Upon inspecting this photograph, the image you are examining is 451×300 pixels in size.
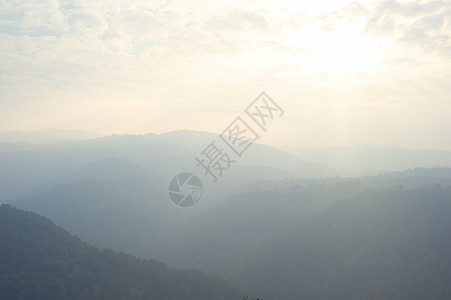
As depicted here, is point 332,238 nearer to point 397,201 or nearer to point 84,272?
point 397,201

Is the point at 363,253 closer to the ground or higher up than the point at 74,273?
higher up

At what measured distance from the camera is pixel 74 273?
256 ft

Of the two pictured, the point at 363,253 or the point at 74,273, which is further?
the point at 363,253

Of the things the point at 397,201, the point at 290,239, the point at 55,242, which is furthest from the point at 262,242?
the point at 55,242

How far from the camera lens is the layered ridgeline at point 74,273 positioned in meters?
72.5

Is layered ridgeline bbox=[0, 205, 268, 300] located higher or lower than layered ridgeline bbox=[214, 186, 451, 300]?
lower

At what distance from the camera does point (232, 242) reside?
157250 mm

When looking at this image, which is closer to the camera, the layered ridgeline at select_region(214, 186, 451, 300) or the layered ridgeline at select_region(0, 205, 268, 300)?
the layered ridgeline at select_region(0, 205, 268, 300)

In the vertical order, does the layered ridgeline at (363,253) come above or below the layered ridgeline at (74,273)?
above

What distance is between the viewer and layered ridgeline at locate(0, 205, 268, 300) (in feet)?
238

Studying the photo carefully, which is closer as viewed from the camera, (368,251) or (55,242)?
(55,242)

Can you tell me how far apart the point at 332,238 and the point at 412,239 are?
89.3ft

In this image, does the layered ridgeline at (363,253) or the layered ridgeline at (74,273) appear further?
the layered ridgeline at (363,253)

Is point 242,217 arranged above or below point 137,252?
above
